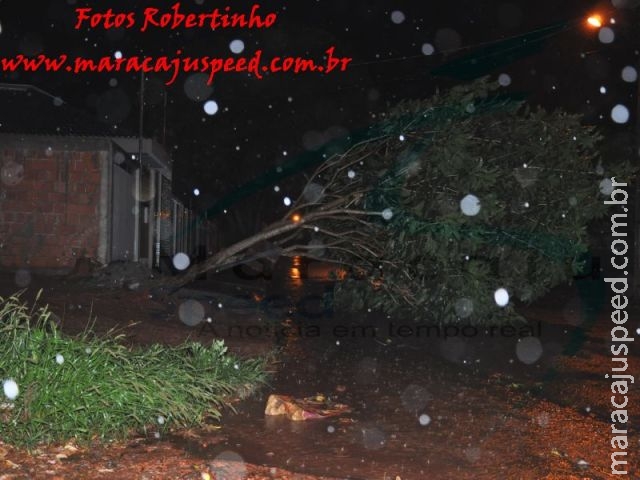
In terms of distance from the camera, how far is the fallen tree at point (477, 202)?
408 inches

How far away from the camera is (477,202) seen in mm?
10227

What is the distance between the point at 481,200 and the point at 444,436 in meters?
5.47

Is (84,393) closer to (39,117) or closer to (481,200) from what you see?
(481,200)

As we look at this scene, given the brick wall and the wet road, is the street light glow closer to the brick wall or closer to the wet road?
the wet road

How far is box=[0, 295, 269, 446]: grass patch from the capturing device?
4.64 metres

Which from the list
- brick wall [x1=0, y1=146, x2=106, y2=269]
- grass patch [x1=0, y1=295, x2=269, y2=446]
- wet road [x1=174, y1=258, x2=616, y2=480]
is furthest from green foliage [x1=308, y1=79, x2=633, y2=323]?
brick wall [x1=0, y1=146, x2=106, y2=269]

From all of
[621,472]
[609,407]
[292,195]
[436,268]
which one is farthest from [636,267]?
[292,195]

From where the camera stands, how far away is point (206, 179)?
3662 cm

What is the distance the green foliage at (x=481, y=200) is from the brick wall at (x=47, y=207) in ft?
20.4

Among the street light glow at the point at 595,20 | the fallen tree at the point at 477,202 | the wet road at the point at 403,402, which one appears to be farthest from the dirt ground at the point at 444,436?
the street light glow at the point at 595,20

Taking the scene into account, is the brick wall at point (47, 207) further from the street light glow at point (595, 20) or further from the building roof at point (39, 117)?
the street light glow at point (595, 20)

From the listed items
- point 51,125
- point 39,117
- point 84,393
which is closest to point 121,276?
point 51,125

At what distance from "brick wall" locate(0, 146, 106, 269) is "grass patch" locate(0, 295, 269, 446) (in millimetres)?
9036

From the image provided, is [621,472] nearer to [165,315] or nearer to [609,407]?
[609,407]
